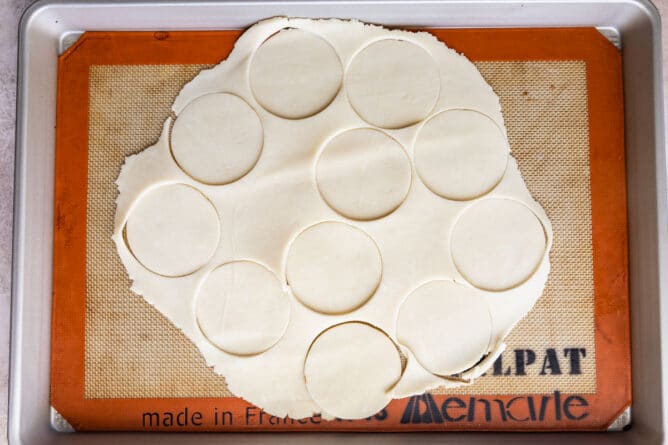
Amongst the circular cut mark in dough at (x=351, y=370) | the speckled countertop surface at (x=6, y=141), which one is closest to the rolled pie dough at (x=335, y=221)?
the circular cut mark in dough at (x=351, y=370)

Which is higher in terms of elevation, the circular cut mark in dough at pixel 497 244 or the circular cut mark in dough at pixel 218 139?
the circular cut mark in dough at pixel 218 139

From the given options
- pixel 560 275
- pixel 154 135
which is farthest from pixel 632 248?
pixel 154 135

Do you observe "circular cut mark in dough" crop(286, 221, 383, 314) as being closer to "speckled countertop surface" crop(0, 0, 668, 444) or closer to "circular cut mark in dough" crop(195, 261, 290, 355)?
"circular cut mark in dough" crop(195, 261, 290, 355)

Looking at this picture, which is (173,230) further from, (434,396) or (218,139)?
(434,396)

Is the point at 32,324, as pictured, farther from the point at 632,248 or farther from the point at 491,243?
the point at 632,248

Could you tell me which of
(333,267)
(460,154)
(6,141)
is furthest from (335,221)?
(6,141)

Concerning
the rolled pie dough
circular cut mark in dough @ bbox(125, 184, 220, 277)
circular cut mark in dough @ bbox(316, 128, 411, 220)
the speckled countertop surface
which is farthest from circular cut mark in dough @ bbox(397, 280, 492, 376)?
the speckled countertop surface

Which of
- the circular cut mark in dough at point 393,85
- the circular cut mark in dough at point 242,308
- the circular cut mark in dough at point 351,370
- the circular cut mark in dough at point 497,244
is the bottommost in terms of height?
the circular cut mark in dough at point 351,370

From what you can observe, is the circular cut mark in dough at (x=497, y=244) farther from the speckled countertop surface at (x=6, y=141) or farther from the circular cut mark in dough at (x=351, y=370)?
the speckled countertop surface at (x=6, y=141)
